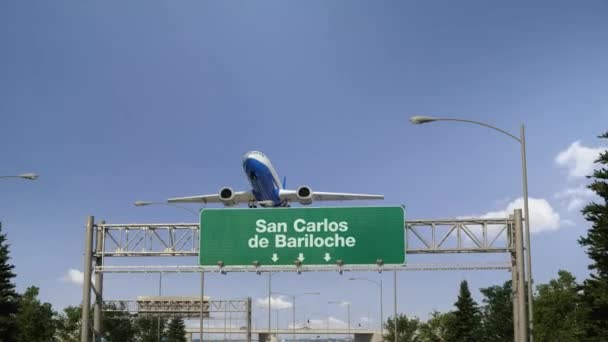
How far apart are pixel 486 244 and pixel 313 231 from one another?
23.4 ft

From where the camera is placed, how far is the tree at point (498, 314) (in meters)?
94.8

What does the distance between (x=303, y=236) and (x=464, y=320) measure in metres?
55.0

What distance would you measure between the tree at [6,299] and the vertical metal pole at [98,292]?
83.5 feet

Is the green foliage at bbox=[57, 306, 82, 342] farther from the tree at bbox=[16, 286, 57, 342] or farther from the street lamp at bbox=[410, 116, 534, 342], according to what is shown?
the street lamp at bbox=[410, 116, 534, 342]

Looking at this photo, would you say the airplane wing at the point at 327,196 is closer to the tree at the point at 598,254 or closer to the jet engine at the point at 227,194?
the jet engine at the point at 227,194

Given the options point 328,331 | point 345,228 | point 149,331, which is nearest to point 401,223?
point 345,228

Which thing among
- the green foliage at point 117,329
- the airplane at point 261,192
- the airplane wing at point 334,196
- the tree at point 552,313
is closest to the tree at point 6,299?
the airplane at point 261,192

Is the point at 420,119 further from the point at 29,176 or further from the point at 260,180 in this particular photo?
the point at 260,180

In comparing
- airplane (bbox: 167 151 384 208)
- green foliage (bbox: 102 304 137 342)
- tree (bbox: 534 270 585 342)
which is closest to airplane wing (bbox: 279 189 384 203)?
airplane (bbox: 167 151 384 208)

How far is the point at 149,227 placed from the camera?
1277 inches

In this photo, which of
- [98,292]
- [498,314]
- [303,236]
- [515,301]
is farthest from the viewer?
[498,314]

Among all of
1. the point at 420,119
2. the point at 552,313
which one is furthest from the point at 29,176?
the point at 552,313

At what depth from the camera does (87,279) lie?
31.3m

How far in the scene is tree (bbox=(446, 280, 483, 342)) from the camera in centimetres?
8019
